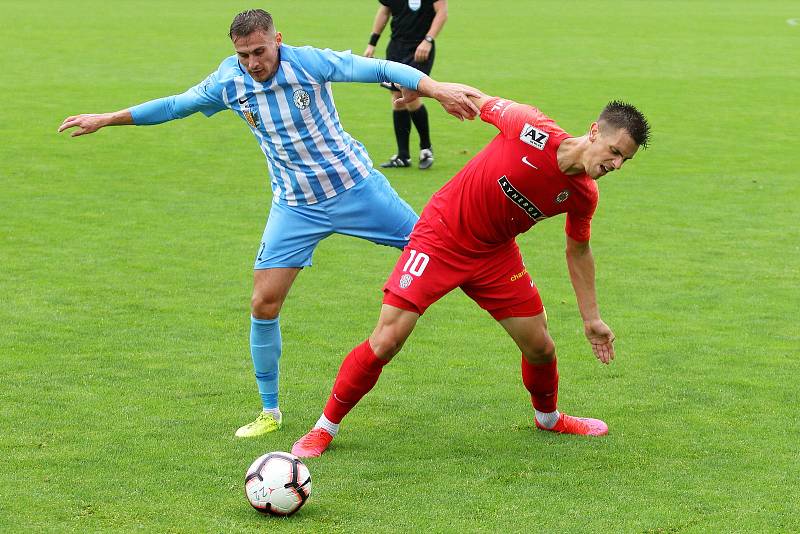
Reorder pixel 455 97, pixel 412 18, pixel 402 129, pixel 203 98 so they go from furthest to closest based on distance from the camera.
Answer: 1. pixel 412 18
2. pixel 402 129
3. pixel 203 98
4. pixel 455 97

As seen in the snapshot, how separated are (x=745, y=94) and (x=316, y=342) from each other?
14629 mm

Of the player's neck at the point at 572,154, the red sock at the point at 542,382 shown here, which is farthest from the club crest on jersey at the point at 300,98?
the red sock at the point at 542,382

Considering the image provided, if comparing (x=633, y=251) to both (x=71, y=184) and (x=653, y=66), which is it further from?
(x=653, y=66)

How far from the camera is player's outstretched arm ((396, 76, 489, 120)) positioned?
20.2ft

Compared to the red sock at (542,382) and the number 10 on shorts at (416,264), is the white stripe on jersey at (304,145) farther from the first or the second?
the red sock at (542,382)

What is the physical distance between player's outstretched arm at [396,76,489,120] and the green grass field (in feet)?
6.07

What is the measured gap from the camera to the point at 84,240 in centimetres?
1122

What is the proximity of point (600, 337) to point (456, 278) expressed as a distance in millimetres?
901

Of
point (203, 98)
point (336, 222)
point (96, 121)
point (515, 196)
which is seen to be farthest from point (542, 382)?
point (96, 121)

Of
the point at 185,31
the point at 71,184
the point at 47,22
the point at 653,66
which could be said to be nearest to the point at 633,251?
the point at 71,184

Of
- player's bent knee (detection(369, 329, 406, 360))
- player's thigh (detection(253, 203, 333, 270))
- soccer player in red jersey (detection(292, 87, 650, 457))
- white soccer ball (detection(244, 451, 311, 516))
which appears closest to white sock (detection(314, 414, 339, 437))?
soccer player in red jersey (detection(292, 87, 650, 457))

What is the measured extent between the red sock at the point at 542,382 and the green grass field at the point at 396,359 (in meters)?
0.21

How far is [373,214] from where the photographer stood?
7.01 metres

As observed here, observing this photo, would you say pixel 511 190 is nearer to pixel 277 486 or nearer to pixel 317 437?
pixel 317 437
